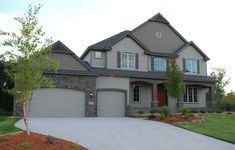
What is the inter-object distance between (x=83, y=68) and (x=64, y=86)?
80.4 inches

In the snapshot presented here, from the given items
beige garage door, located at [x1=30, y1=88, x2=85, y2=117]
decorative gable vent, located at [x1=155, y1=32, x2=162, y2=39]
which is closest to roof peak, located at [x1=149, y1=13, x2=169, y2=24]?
decorative gable vent, located at [x1=155, y1=32, x2=162, y2=39]

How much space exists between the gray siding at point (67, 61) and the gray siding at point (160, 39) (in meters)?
7.92

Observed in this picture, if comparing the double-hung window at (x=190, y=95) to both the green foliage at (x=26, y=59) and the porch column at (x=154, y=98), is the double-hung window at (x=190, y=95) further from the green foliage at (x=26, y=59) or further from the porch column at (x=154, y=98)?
Answer: the green foliage at (x=26, y=59)

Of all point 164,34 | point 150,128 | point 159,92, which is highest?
point 164,34

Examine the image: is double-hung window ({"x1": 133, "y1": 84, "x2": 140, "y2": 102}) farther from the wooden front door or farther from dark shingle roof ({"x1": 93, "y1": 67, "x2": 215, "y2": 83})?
the wooden front door

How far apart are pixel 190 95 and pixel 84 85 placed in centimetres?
1195

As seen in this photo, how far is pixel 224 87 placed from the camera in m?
51.2

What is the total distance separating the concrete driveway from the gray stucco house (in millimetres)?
6273

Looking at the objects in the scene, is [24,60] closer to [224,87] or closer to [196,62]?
[196,62]

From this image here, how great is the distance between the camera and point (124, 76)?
2406 cm

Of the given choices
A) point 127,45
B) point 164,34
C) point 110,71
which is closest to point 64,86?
point 110,71

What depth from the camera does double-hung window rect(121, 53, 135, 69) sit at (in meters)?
25.8

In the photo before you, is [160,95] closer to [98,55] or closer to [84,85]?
[98,55]

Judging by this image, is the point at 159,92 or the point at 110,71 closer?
the point at 110,71
